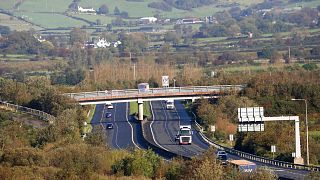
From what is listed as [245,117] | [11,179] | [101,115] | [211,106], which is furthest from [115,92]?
[11,179]

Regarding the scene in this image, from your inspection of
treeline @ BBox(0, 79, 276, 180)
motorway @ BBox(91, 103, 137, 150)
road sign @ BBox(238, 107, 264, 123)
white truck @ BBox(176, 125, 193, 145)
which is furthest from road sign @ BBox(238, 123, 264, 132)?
white truck @ BBox(176, 125, 193, 145)

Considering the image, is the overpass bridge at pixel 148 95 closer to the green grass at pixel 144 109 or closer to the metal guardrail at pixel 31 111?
the green grass at pixel 144 109

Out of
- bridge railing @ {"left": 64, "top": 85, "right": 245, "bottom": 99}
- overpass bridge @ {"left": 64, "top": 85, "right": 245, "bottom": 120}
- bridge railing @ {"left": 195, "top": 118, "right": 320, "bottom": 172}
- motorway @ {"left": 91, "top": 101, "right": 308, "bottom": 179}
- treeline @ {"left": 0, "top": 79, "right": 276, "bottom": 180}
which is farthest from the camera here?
bridge railing @ {"left": 64, "top": 85, "right": 245, "bottom": 99}

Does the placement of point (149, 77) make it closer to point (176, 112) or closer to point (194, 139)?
→ point (176, 112)

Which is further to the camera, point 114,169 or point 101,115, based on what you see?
point 101,115

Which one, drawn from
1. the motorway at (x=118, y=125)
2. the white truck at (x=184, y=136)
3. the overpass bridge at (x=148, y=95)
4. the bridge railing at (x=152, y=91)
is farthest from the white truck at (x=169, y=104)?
the white truck at (x=184, y=136)

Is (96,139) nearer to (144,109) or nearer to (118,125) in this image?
(118,125)


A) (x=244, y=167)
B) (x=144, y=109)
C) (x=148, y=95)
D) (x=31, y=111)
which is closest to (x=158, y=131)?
(x=31, y=111)

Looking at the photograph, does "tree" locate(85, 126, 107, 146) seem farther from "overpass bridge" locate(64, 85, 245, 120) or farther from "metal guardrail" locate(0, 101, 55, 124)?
"overpass bridge" locate(64, 85, 245, 120)
